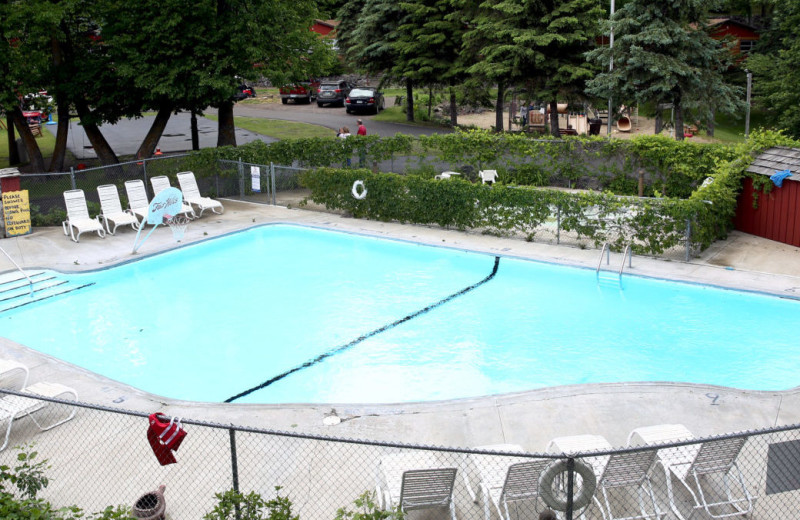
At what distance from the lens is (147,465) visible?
8.82m

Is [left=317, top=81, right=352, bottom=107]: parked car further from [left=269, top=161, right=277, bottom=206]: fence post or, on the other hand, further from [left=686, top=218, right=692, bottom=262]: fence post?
[left=686, top=218, right=692, bottom=262]: fence post

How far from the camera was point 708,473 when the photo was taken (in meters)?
8.04

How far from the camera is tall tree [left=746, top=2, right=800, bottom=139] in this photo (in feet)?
102

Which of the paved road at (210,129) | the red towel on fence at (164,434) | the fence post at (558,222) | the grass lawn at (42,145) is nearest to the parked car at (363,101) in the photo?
the paved road at (210,129)

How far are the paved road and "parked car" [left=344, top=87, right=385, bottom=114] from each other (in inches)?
24.8

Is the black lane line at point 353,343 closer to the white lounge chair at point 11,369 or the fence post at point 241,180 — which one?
the white lounge chair at point 11,369

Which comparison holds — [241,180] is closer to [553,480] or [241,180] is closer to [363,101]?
[553,480]

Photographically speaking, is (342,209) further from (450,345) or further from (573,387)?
(573,387)

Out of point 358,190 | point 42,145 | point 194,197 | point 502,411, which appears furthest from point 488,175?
point 42,145

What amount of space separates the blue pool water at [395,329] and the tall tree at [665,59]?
12.8 m

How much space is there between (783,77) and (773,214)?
1739 cm

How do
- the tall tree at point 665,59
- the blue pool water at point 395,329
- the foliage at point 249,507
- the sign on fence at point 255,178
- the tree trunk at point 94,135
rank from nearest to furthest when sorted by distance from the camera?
the foliage at point 249,507, the blue pool water at point 395,329, the sign on fence at point 255,178, the tree trunk at point 94,135, the tall tree at point 665,59

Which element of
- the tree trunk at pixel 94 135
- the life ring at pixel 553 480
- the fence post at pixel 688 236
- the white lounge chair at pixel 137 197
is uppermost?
the tree trunk at pixel 94 135

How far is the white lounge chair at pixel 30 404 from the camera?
9.58m
